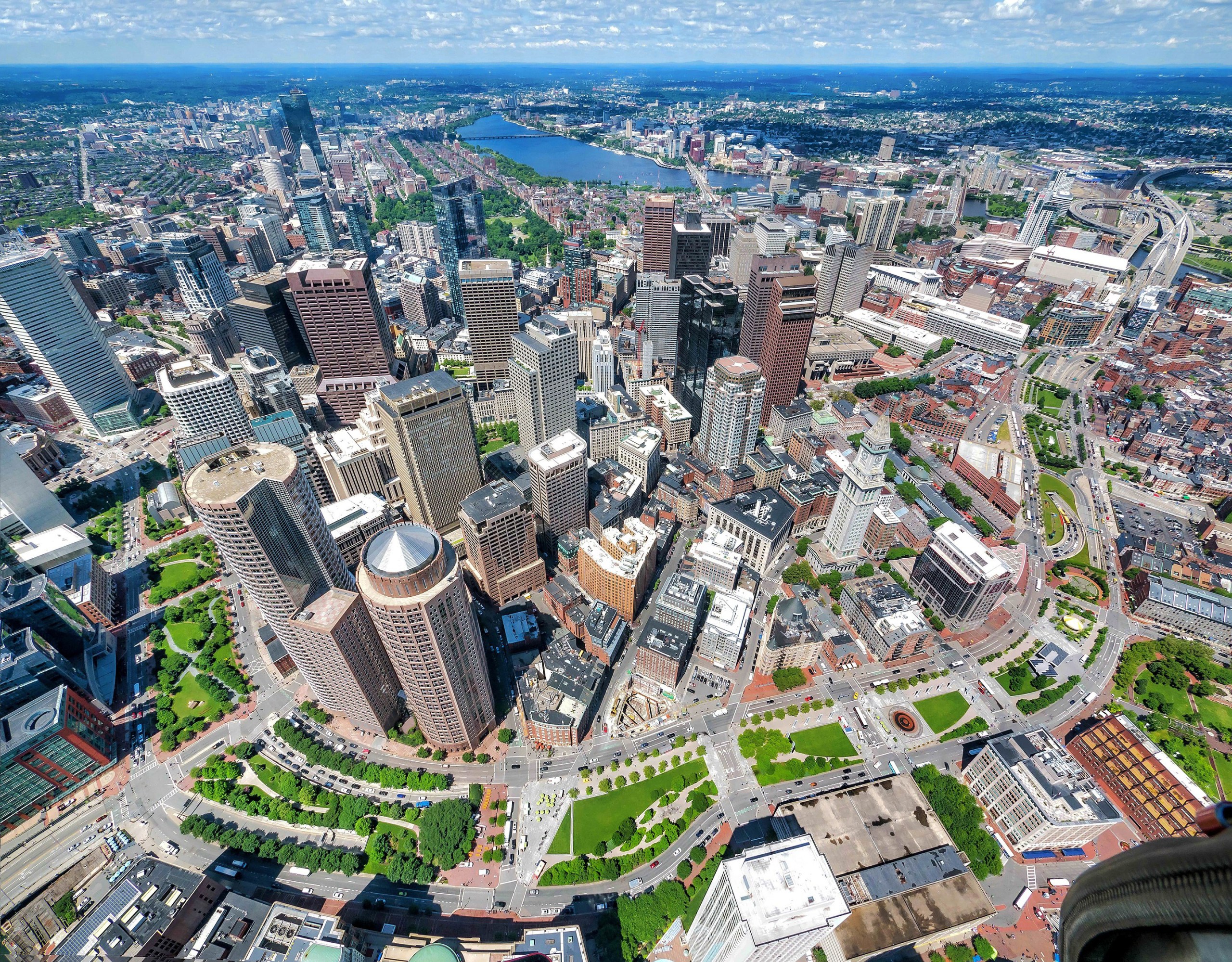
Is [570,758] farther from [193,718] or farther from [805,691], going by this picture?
[193,718]

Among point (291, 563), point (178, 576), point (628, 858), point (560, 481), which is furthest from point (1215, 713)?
point (178, 576)

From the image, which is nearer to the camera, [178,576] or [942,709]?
[942,709]

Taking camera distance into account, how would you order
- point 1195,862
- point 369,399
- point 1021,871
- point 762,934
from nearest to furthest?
1. point 1195,862
2. point 762,934
3. point 1021,871
4. point 369,399

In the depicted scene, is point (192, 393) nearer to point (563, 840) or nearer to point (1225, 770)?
point (563, 840)

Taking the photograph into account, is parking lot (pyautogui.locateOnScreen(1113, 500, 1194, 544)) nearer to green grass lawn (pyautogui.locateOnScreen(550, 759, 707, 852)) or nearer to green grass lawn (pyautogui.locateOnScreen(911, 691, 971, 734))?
green grass lawn (pyautogui.locateOnScreen(911, 691, 971, 734))

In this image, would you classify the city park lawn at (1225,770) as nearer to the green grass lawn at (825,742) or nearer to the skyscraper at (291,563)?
the green grass lawn at (825,742)

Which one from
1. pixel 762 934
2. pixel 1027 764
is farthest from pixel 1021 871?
pixel 762 934
